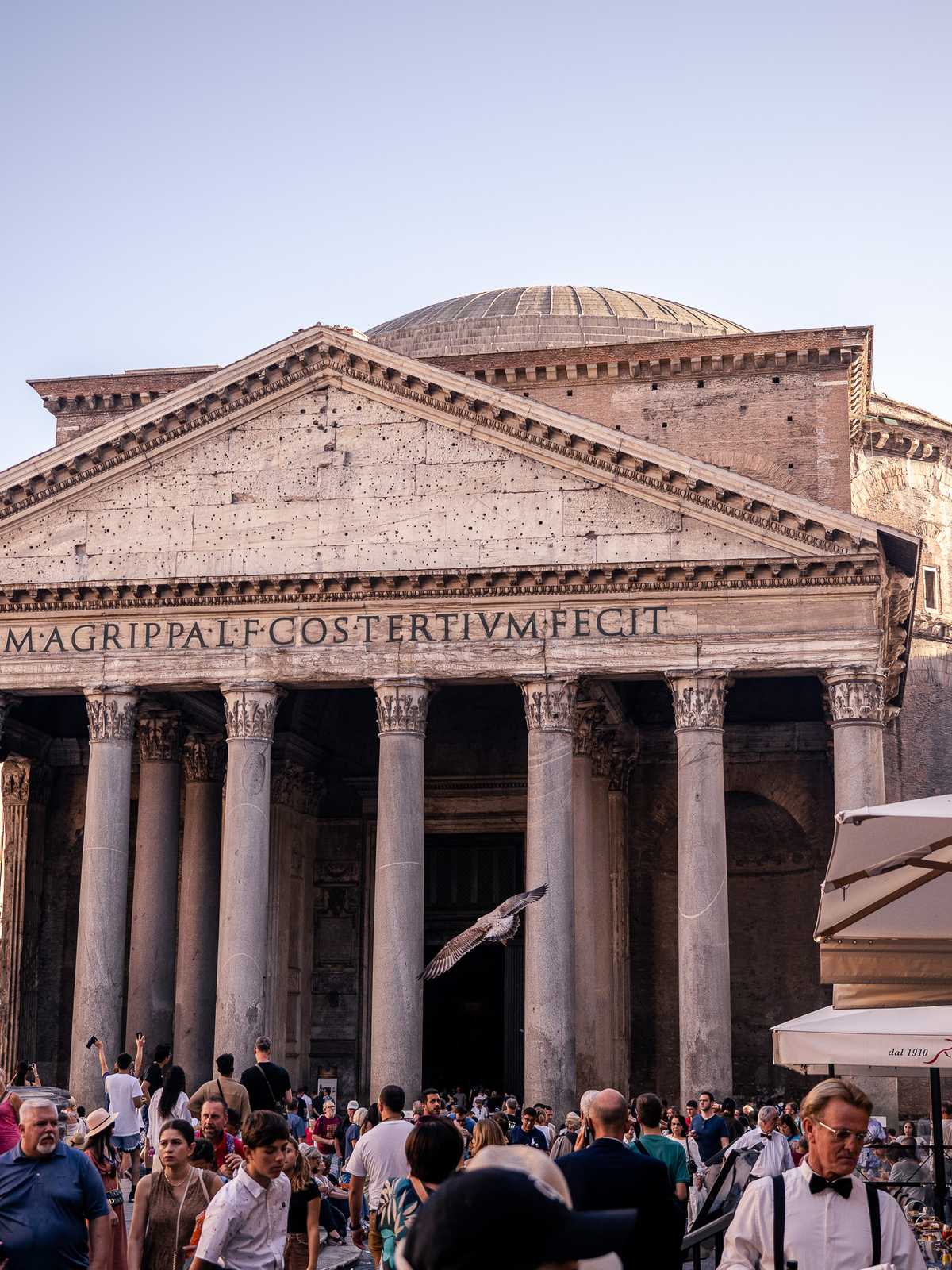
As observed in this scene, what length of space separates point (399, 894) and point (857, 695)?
6.45 m

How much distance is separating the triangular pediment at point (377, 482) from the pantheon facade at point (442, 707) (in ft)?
0.16

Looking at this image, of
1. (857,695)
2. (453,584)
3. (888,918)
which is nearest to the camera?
(888,918)

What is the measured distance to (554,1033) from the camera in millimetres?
22156

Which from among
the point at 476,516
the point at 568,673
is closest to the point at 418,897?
the point at 568,673

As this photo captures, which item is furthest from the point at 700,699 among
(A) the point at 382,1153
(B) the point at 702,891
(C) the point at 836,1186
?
(C) the point at 836,1186

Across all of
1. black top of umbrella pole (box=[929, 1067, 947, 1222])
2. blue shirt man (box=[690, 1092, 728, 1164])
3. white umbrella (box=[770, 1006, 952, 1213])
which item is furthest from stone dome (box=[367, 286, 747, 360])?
white umbrella (box=[770, 1006, 952, 1213])

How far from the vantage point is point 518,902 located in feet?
70.6

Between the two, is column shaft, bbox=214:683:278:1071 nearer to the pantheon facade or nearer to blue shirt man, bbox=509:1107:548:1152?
the pantheon facade

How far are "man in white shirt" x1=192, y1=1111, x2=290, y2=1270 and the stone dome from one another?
2841 cm

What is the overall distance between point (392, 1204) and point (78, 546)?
19.0 m

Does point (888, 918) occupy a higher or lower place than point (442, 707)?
lower

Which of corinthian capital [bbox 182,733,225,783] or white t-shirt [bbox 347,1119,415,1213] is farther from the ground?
corinthian capital [bbox 182,733,225,783]

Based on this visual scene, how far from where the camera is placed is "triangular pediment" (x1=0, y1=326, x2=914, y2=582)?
2317 cm

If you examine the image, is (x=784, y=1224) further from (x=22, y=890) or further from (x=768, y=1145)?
(x=22, y=890)
